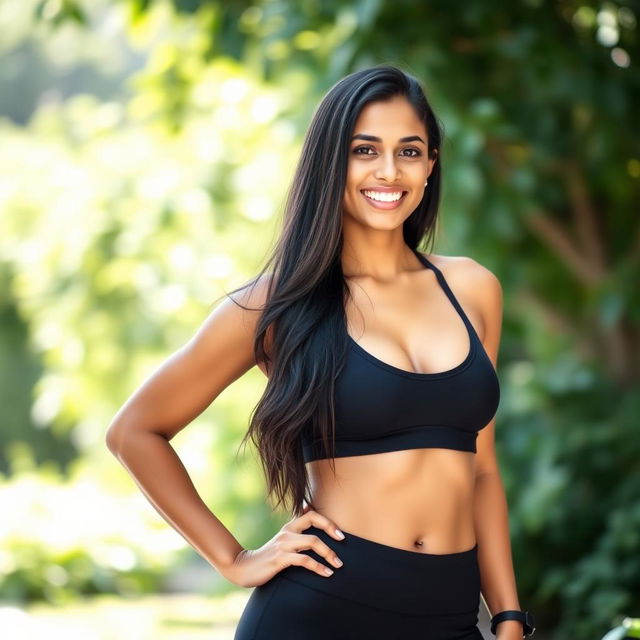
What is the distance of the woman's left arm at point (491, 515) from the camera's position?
2475 millimetres

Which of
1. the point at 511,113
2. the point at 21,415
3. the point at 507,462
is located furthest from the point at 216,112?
the point at 21,415

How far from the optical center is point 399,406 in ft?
7.51

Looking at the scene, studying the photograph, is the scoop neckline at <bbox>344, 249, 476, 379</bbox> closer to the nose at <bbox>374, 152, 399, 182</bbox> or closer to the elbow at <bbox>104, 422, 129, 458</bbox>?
the nose at <bbox>374, 152, 399, 182</bbox>

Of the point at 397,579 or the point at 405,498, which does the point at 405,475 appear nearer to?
the point at 405,498

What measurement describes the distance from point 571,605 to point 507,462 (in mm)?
811

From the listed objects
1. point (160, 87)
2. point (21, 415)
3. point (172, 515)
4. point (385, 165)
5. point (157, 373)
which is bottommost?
point (172, 515)

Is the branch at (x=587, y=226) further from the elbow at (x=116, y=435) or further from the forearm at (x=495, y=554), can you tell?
the elbow at (x=116, y=435)

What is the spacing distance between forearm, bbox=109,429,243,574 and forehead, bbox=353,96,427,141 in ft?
2.44

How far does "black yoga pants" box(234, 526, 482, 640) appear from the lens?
2266 mm

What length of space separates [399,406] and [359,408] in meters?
0.07

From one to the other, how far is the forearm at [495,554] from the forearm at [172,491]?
19.6 inches

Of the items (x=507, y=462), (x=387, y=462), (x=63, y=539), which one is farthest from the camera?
(x=63, y=539)

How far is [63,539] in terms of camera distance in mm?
10188

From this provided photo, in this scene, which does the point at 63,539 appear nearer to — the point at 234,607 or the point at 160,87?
the point at 234,607
